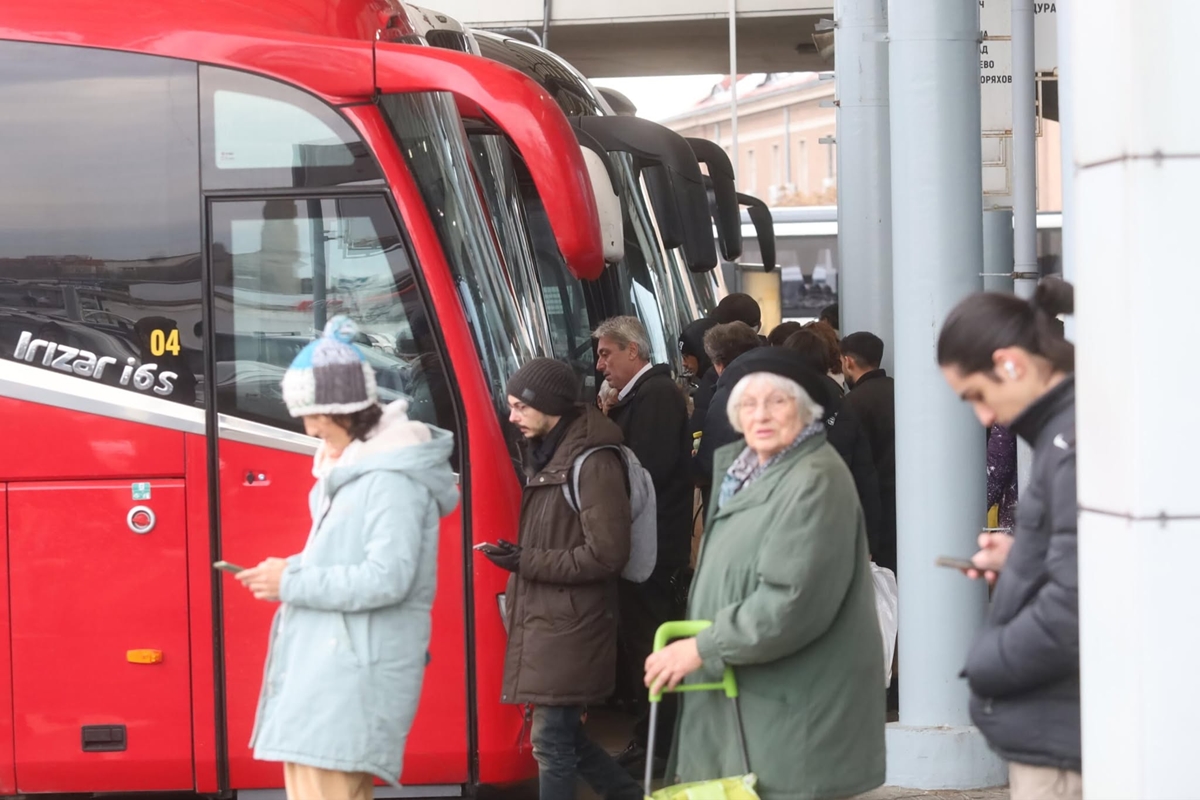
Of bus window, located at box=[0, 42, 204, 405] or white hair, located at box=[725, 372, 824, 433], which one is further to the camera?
bus window, located at box=[0, 42, 204, 405]

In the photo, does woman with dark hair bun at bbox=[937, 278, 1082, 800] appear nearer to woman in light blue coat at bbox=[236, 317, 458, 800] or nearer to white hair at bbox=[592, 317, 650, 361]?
woman in light blue coat at bbox=[236, 317, 458, 800]

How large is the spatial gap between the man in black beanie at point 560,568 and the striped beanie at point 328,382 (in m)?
1.48

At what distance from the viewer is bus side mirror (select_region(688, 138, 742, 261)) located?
841 centimetres

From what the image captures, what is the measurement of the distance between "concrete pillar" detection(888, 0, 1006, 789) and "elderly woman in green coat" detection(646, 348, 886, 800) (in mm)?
2259

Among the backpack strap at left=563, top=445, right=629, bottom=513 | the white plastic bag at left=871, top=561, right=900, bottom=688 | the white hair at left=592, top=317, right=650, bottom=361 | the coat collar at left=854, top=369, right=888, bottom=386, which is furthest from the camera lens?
the coat collar at left=854, top=369, right=888, bottom=386

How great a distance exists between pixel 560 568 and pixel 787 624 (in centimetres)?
166

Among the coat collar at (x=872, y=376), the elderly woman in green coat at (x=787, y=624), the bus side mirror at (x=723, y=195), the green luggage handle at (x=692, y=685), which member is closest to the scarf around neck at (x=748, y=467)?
the elderly woman in green coat at (x=787, y=624)

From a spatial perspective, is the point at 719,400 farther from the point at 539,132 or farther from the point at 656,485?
the point at 539,132

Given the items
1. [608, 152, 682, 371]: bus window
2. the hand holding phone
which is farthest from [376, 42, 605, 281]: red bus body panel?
[608, 152, 682, 371]: bus window

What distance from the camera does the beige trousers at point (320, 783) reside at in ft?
13.9

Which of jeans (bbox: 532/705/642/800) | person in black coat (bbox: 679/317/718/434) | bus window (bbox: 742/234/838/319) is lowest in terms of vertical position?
jeans (bbox: 532/705/642/800)

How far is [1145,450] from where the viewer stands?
326 cm

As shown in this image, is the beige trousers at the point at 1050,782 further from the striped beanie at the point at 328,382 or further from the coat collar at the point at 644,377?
the coat collar at the point at 644,377

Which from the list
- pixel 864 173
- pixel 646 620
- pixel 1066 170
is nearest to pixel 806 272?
pixel 864 173
